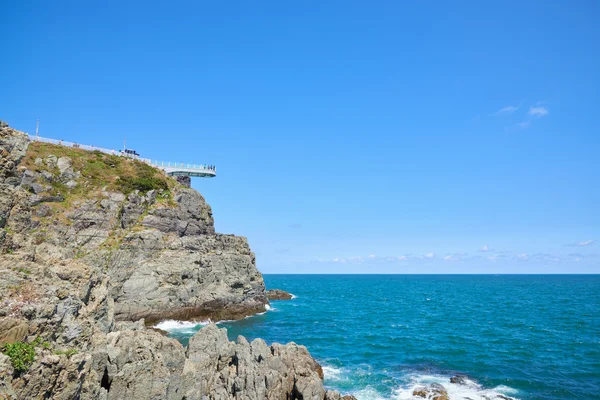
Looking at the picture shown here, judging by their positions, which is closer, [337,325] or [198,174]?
[337,325]

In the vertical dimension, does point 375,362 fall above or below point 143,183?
below

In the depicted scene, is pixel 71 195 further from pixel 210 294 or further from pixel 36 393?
pixel 36 393

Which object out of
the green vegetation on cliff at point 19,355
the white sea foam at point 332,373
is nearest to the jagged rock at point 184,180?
the white sea foam at point 332,373

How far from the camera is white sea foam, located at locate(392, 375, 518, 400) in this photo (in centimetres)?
3185

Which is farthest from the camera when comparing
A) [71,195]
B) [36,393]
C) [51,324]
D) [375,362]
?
[71,195]

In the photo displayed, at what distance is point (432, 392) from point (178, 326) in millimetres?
38809

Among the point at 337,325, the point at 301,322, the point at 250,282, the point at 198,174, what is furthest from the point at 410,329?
the point at 198,174

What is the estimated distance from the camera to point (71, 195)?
196ft

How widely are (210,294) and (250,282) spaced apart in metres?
11.6

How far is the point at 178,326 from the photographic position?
57094 mm

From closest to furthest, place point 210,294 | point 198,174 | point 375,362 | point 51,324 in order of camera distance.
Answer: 1. point 51,324
2. point 375,362
3. point 210,294
4. point 198,174

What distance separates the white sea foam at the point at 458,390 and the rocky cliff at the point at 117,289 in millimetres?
7713

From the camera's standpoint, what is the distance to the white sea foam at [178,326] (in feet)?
180

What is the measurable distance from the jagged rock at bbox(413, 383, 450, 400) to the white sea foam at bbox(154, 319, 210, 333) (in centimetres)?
3433
